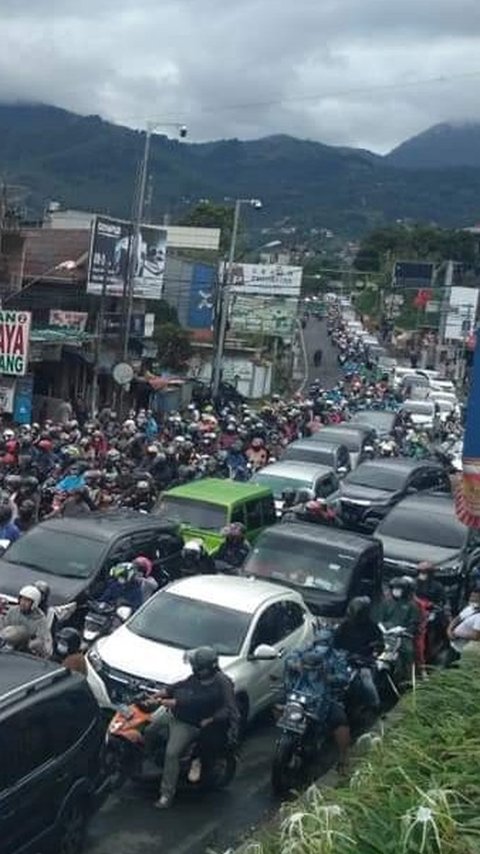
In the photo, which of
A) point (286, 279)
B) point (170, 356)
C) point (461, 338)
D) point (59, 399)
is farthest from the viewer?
point (461, 338)

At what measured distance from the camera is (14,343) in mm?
25844

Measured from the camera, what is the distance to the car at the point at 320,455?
24328 mm

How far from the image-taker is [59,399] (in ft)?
117

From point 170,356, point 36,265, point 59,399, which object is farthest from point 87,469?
point 170,356

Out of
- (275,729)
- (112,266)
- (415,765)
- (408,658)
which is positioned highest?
(112,266)

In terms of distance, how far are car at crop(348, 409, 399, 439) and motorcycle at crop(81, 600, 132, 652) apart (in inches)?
862

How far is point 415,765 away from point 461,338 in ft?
236

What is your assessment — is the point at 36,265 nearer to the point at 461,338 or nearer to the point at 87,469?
the point at 87,469

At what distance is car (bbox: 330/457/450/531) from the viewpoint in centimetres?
2122

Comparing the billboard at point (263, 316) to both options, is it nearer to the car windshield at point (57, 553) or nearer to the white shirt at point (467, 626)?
the car windshield at point (57, 553)

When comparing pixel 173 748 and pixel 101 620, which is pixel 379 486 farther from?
pixel 173 748

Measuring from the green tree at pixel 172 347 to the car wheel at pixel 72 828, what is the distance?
3895 centimetres

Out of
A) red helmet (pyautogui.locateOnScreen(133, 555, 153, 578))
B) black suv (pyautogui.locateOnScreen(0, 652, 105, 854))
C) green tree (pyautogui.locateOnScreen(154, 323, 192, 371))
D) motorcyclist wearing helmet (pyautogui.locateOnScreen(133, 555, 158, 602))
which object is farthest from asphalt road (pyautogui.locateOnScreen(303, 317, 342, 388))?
black suv (pyautogui.locateOnScreen(0, 652, 105, 854))

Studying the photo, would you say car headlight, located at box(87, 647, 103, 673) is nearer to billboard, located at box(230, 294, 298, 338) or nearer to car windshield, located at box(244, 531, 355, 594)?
car windshield, located at box(244, 531, 355, 594)
